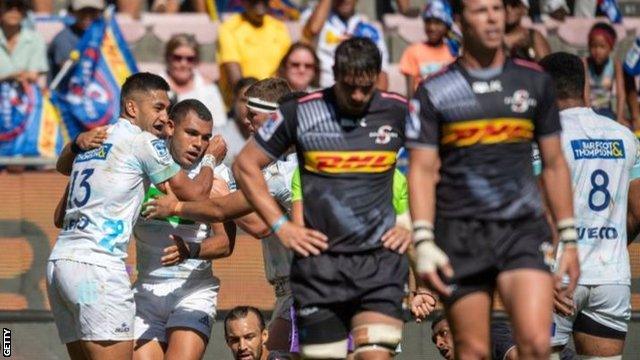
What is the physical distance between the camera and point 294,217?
9148 mm

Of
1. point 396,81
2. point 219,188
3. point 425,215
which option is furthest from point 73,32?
point 425,215

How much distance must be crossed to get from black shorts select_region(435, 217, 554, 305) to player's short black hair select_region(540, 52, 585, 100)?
6.32 feet

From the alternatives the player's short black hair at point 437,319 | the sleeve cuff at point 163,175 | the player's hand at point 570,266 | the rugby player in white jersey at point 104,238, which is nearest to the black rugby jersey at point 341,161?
the player's hand at point 570,266

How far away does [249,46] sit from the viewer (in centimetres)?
1667

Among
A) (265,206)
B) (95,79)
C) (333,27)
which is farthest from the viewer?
(333,27)

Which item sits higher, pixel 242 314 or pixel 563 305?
pixel 563 305

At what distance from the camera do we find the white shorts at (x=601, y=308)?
10.3 meters

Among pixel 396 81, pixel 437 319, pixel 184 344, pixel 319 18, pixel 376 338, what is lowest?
pixel 437 319

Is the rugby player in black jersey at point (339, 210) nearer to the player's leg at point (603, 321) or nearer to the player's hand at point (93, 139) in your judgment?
the player's hand at point (93, 139)

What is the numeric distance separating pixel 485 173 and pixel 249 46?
341 inches

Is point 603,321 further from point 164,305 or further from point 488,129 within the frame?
point 164,305

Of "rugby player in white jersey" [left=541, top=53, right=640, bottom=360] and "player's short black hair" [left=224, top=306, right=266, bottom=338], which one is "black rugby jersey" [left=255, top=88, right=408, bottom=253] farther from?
"player's short black hair" [left=224, top=306, right=266, bottom=338]

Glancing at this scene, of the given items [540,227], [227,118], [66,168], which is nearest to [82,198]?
[66,168]

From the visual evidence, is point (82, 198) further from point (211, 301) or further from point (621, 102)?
point (621, 102)
